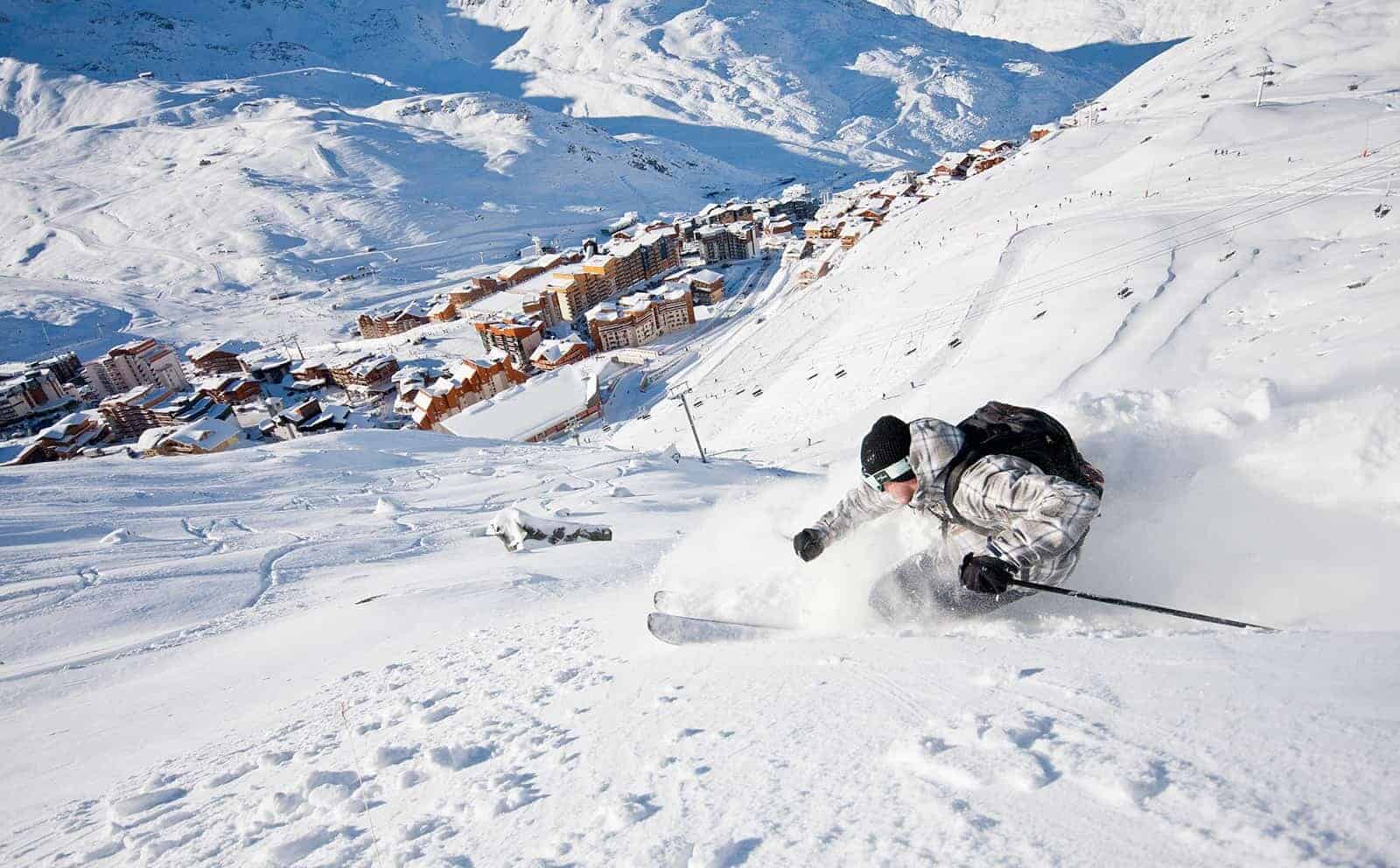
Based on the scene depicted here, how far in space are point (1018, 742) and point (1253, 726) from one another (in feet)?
2.02

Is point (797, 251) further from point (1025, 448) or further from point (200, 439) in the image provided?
point (1025, 448)

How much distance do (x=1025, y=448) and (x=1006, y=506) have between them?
0.40 metres

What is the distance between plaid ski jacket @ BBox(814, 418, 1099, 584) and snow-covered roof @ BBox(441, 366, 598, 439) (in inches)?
1115

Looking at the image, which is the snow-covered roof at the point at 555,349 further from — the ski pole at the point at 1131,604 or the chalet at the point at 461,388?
the ski pole at the point at 1131,604

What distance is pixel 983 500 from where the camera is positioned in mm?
3572

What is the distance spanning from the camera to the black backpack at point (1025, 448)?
3.62m

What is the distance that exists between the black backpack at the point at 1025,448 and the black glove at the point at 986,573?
56 cm

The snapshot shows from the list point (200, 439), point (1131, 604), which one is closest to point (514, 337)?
point (200, 439)

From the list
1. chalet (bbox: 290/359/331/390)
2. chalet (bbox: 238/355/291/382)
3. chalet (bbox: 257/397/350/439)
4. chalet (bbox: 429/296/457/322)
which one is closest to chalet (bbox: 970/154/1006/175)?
chalet (bbox: 429/296/457/322)

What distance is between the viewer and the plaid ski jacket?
10.6 ft

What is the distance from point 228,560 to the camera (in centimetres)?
726

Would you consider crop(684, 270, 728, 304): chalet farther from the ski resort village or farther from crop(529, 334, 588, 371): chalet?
the ski resort village

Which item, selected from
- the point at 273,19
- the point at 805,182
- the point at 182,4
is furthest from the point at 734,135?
the point at 182,4

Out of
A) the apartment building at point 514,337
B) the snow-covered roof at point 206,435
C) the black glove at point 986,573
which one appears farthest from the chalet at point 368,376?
the black glove at point 986,573
